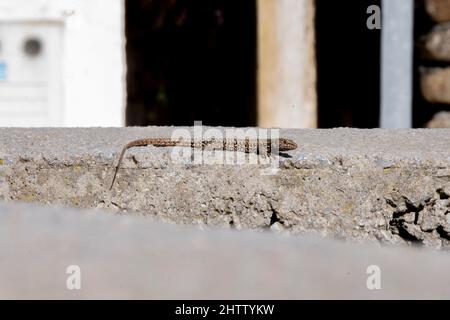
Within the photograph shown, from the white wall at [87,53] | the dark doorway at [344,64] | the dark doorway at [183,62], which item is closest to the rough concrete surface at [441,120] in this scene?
the dark doorway at [344,64]

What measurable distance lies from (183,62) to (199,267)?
234 inches

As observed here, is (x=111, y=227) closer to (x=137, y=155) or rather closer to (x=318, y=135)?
(x=137, y=155)

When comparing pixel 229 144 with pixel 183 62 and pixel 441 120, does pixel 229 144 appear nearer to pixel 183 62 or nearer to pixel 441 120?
pixel 441 120

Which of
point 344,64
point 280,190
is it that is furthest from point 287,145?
point 344,64

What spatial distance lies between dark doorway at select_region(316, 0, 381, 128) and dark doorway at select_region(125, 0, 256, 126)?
66 centimetres

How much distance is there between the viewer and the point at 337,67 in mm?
6238

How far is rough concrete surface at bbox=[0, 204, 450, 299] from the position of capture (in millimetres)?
1191

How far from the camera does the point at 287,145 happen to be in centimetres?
314

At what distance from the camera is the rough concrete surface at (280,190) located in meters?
2.96

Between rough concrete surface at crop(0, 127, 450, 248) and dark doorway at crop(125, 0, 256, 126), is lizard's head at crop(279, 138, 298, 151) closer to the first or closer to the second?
rough concrete surface at crop(0, 127, 450, 248)

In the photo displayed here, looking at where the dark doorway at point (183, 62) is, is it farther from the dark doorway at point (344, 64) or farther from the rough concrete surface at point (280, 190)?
the rough concrete surface at point (280, 190)

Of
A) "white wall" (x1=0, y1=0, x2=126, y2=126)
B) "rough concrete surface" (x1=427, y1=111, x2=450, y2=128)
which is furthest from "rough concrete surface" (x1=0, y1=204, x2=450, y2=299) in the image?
"white wall" (x1=0, y1=0, x2=126, y2=126)

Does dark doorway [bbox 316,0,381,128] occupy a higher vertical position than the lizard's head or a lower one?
higher

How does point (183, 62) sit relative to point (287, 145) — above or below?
above
